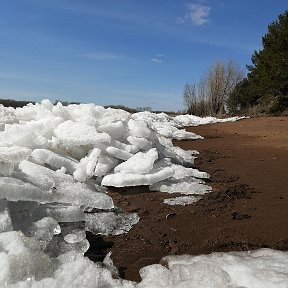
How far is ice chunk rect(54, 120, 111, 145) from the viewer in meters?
3.55

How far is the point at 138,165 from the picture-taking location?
3.42m

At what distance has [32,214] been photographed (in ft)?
7.43

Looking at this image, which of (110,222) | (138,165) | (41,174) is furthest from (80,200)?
(138,165)

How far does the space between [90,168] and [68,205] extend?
774 millimetres

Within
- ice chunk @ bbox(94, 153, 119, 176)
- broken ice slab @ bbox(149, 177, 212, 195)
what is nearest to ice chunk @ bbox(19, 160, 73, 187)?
ice chunk @ bbox(94, 153, 119, 176)

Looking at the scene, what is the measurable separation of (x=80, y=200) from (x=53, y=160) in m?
0.74

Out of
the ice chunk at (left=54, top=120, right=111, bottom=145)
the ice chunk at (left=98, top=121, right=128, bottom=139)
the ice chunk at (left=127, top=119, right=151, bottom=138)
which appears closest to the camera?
the ice chunk at (left=54, top=120, right=111, bottom=145)

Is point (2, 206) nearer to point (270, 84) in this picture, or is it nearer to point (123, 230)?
point (123, 230)

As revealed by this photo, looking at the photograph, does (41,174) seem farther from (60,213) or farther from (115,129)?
(115,129)

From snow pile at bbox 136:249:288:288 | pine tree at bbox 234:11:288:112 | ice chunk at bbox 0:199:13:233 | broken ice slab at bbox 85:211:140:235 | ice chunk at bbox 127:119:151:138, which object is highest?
pine tree at bbox 234:11:288:112

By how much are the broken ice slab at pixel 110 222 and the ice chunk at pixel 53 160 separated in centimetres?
83

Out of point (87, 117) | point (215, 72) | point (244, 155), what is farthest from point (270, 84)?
point (215, 72)

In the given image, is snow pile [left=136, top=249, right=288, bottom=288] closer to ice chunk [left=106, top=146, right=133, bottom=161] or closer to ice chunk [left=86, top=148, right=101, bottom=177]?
ice chunk [left=86, top=148, right=101, bottom=177]

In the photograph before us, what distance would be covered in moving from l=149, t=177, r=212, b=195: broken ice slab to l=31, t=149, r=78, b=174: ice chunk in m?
0.71
